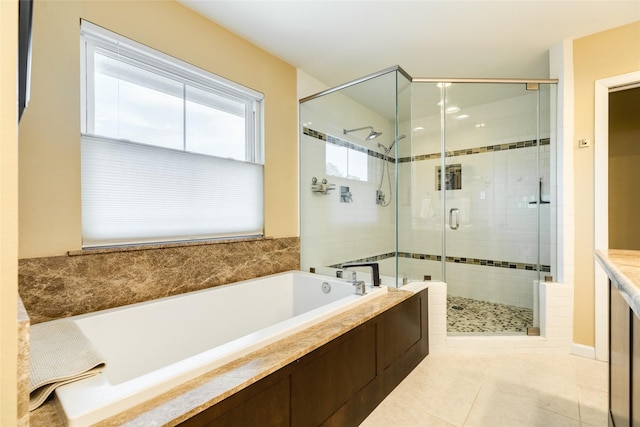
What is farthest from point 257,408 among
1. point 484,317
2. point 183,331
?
point 484,317

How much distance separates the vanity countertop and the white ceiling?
171 cm

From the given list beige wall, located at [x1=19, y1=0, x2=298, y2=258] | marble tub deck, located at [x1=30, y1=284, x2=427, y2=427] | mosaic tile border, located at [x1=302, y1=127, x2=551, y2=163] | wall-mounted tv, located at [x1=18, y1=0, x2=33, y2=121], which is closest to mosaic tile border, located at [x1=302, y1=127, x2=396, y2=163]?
mosaic tile border, located at [x1=302, y1=127, x2=551, y2=163]

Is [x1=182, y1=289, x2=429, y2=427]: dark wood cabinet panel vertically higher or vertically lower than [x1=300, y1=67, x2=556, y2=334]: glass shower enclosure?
lower

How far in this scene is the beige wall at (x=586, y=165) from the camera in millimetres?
2324

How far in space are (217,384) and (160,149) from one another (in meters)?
1.55

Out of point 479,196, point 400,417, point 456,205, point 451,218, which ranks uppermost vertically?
point 479,196

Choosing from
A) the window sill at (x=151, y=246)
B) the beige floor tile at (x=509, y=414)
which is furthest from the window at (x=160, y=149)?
the beige floor tile at (x=509, y=414)

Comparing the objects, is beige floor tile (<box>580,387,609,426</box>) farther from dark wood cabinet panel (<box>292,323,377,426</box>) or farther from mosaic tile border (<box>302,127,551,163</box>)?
mosaic tile border (<box>302,127,551,163</box>)

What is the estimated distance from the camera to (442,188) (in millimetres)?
3645

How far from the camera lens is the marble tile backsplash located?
4.91 ft

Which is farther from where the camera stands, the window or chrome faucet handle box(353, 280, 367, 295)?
chrome faucet handle box(353, 280, 367, 295)

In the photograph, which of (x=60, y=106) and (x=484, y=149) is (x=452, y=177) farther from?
(x=60, y=106)

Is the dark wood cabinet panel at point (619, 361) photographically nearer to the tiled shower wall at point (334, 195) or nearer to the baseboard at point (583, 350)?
the baseboard at point (583, 350)

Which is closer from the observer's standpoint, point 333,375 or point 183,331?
point 333,375
